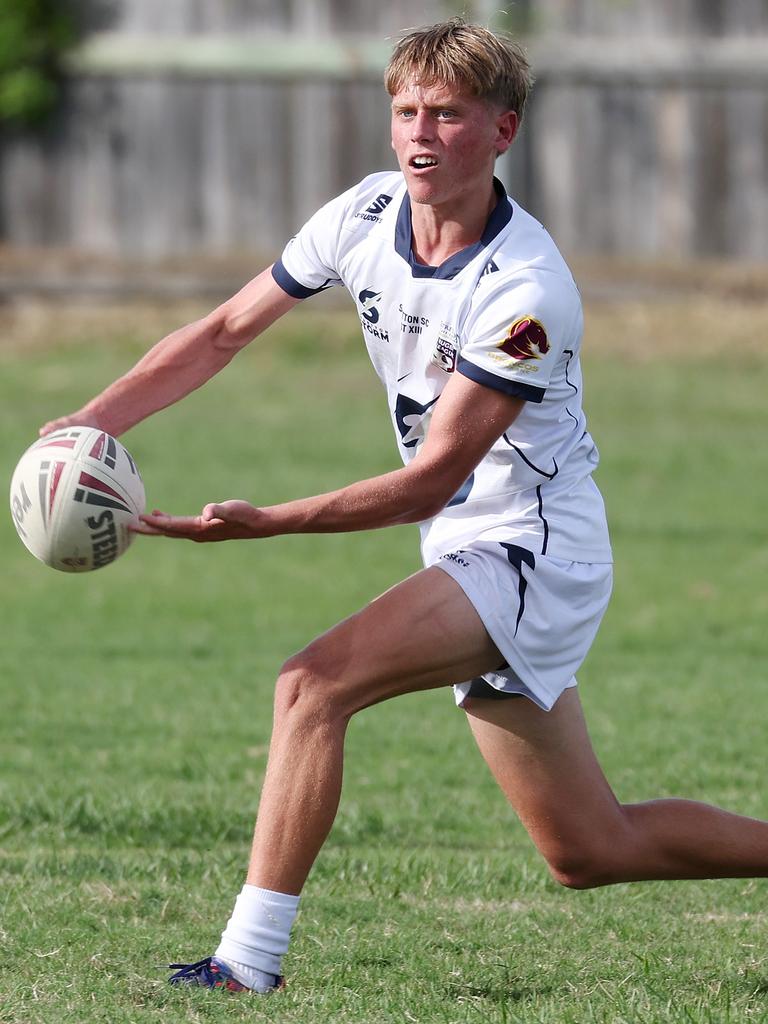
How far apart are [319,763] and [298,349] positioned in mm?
15309

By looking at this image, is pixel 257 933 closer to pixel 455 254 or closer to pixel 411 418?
pixel 411 418

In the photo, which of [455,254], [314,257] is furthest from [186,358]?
[455,254]

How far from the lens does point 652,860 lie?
16.1ft

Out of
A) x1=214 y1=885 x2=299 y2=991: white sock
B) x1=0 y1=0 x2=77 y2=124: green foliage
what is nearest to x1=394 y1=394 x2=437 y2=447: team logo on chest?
x1=214 y1=885 x2=299 y2=991: white sock

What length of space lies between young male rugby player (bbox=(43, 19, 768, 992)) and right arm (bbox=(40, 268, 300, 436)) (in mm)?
281

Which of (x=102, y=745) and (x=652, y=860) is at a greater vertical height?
(x=652, y=860)

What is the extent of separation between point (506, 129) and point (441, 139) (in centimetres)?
23

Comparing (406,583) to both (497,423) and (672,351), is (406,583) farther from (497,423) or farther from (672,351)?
(672,351)

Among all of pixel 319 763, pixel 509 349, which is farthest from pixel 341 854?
pixel 509 349

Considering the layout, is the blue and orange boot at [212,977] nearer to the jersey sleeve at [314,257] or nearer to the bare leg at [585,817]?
the bare leg at [585,817]

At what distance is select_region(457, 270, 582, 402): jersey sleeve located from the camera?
14.8ft

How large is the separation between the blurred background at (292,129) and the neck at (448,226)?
49.1ft

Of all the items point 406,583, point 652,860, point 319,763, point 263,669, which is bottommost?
point 263,669

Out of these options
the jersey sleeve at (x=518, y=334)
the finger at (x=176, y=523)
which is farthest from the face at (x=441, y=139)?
the finger at (x=176, y=523)
